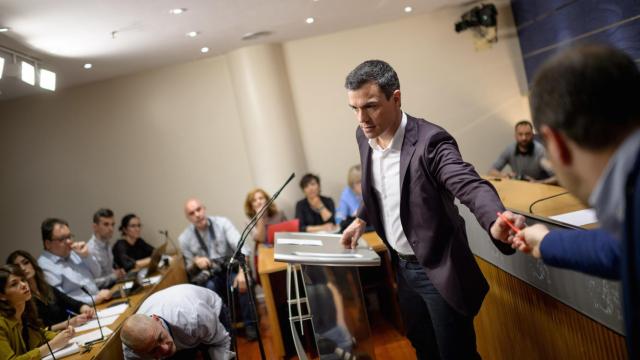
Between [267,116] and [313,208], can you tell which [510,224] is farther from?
[267,116]

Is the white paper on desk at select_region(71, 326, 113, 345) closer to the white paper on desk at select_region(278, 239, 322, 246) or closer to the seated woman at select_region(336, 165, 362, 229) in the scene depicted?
the white paper on desk at select_region(278, 239, 322, 246)

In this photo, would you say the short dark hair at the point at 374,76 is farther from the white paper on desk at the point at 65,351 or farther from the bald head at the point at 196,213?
the bald head at the point at 196,213

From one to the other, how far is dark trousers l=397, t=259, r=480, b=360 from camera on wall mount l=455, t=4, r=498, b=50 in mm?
4563

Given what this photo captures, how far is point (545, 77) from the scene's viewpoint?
857mm

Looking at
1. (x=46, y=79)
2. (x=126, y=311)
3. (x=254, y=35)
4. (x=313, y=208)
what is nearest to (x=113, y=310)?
(x=126, y=311)

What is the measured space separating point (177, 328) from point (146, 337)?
327mm

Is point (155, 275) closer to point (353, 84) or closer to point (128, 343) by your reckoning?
point (128, 343)

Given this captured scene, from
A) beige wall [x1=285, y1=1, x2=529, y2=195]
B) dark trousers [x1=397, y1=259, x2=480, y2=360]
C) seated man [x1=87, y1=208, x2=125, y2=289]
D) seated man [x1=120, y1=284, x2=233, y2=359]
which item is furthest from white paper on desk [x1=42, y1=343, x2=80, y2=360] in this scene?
beige wall [x1=285, y1=1, x2=529, y2=195]

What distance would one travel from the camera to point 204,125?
19.9 feet

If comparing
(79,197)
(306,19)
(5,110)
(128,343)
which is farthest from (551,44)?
(5,110)

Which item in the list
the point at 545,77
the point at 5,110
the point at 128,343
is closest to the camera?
the point at 545,77

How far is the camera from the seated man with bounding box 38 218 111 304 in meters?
4.01

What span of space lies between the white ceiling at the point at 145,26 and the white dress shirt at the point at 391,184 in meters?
2.32

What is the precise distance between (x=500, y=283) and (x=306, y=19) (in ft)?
11.4
